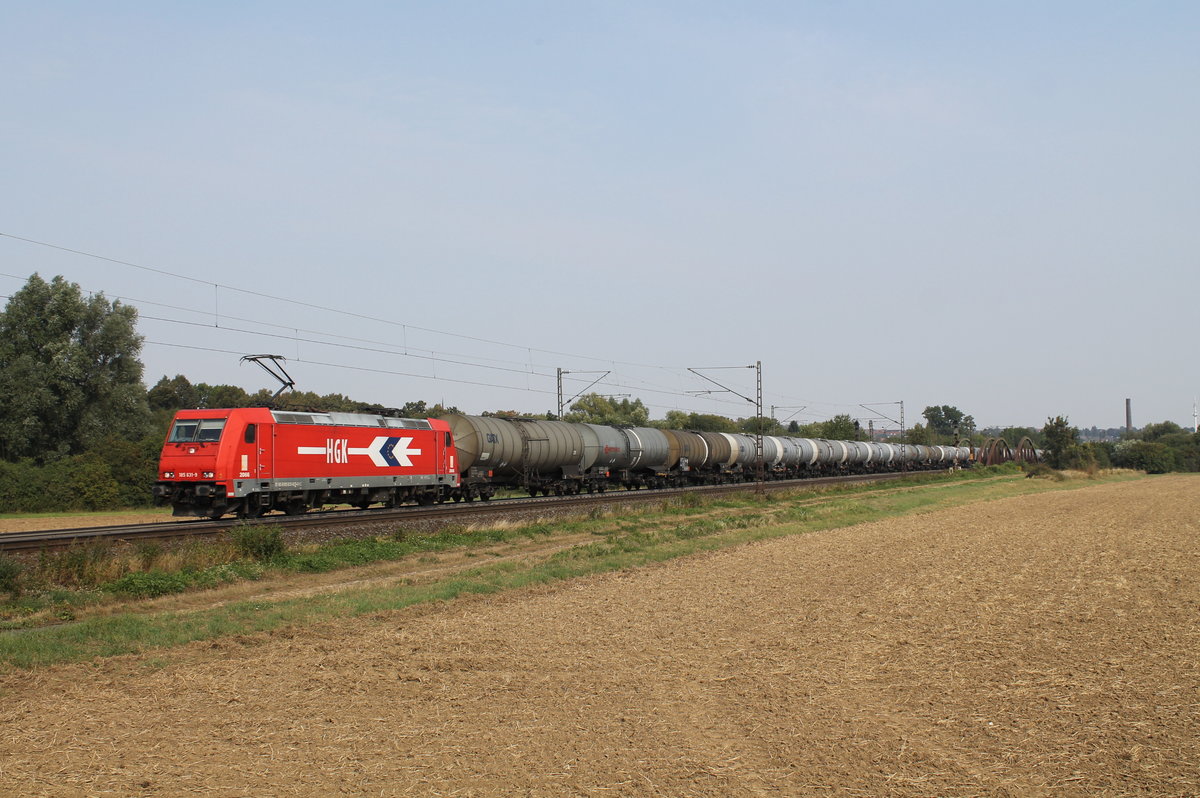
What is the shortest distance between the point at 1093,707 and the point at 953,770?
2478mm

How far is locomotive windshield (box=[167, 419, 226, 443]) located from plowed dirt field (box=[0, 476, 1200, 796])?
14.7 metres

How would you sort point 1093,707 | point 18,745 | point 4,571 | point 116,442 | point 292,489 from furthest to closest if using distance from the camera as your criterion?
1. point 116,442
2. point 292,489
3. point 4,571
4. point 1093,707
5. point 18,745

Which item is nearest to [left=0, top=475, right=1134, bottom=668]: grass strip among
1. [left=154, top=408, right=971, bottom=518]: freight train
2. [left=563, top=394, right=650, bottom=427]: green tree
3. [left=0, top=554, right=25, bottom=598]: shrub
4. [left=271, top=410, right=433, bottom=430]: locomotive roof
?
[left=0, top=554, right=25, bottom=598]: shrub

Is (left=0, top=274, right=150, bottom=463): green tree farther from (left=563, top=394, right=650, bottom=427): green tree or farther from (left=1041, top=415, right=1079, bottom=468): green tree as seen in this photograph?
(left=1041, top=415, right=1079, bottom=468): green tree

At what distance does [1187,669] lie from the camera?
33.3 ft

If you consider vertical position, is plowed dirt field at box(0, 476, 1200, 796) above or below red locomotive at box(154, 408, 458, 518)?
below

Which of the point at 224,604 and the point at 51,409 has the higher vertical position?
Result: the point at 51,409

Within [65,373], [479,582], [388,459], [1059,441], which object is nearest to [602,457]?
[388,459]

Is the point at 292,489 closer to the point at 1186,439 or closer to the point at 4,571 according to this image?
the point at 4,571

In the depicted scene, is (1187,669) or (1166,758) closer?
(1166,758)

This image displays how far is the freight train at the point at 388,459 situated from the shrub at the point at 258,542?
21.8ft

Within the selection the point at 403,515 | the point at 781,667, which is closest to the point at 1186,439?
the point at 403,515

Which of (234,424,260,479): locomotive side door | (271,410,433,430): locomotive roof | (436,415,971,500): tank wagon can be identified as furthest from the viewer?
(436,415,971,500): tank wagon

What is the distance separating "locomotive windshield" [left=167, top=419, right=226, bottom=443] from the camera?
1057 inches
